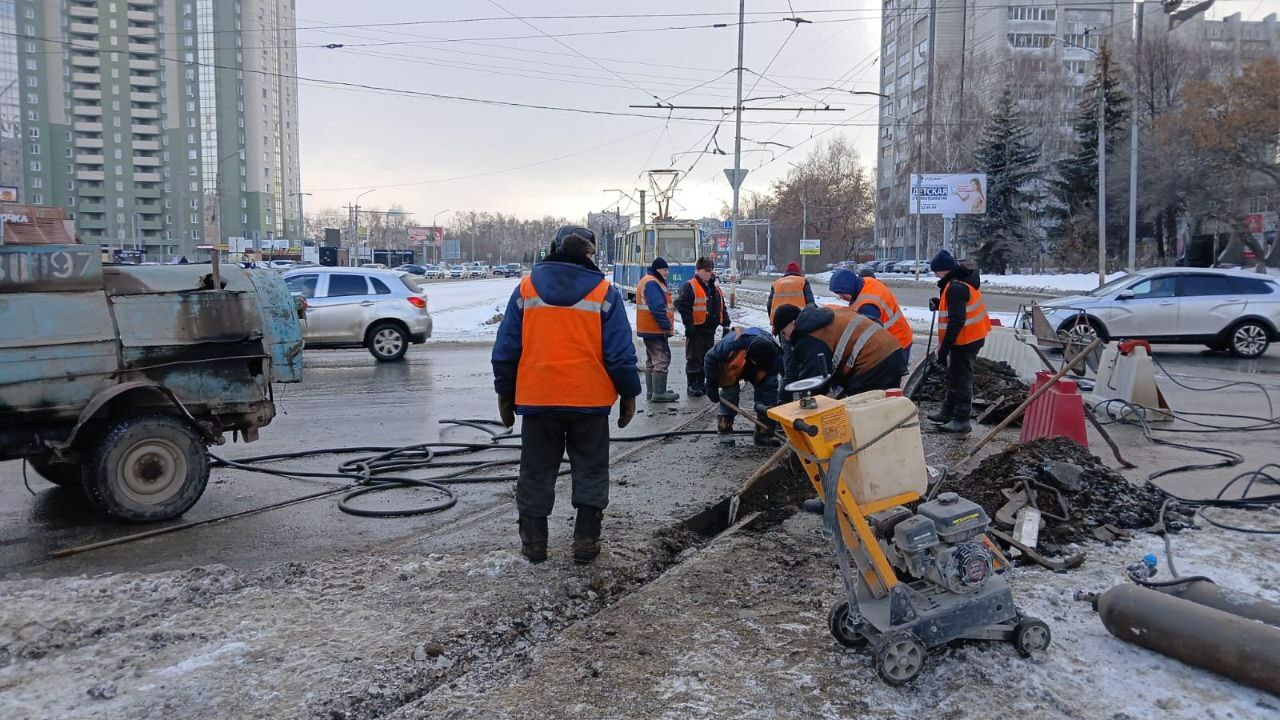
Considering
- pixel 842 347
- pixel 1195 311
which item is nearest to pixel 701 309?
pixel 842 347

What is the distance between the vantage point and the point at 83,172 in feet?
362

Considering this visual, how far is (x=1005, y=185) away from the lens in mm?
55625

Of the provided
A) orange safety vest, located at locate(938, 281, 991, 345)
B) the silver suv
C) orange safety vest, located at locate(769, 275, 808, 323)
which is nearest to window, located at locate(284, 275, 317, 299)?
the silver suv

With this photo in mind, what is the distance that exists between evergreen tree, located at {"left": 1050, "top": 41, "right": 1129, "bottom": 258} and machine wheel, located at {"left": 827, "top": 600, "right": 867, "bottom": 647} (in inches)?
2090

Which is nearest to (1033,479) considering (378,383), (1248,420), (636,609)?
(636,609)

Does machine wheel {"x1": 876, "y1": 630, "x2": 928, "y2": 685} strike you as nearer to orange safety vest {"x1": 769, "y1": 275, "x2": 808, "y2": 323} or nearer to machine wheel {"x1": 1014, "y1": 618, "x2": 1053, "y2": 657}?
machine wheel {"x1": 1014, "y1": 618, "x2": 1053, "y2": 657}

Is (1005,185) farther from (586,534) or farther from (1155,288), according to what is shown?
(586,534)

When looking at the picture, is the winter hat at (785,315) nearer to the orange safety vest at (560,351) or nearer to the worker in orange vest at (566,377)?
the worker in orange vest at (566,377)

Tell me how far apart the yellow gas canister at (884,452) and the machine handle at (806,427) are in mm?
189

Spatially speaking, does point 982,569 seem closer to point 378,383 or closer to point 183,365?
point 183,365

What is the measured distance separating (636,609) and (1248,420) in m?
8.24

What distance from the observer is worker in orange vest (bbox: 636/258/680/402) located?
10.1m

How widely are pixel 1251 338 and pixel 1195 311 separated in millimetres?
1132

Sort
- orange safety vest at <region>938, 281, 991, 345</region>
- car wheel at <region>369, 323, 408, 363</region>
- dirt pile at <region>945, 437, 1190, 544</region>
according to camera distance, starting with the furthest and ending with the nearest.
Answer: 1. car wheel at <region>369, 323, 408, 363</region>
2. orange safety vest at <region>938, 281, 991, 345</region>
3. dirt pile at <region>945, 437, 1190, 544</region>
